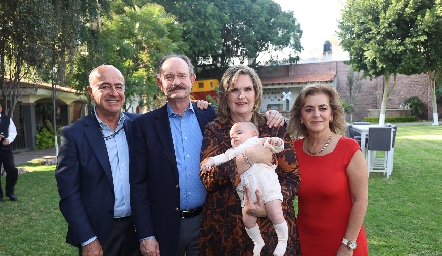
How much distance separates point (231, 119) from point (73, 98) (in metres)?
20.0

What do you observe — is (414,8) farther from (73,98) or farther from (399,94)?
(73,98)

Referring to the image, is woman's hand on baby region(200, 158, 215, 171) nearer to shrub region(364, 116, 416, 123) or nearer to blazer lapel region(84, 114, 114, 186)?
blazer lapel region(84, 114, 114, 186)

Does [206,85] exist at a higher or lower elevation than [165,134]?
higher

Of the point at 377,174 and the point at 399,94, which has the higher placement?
the point at 399,94

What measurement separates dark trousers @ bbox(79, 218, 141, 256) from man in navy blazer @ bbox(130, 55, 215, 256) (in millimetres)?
265

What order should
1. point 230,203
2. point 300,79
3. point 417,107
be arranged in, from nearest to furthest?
1. point 230,203
2. point 417,107
3. point 300,79

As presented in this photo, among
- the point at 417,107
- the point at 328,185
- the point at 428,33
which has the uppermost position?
the point at 428,33

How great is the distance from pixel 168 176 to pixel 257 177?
26.4 inches

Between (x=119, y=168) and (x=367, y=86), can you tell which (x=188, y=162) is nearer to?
(x=119, y=168)

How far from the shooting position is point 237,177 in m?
2.02

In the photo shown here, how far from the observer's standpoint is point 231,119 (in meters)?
2.30

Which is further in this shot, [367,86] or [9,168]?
[367,86]

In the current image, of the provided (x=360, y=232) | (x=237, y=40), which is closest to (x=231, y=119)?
(x=360, y=232)

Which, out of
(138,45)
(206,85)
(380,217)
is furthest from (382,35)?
(380,217)
